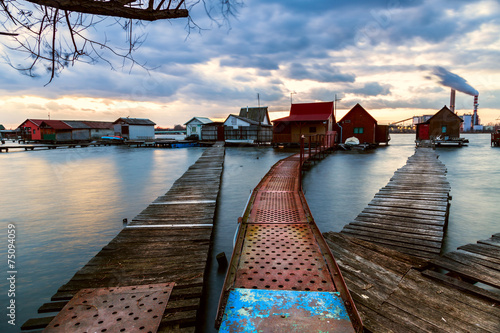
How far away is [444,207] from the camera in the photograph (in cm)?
755

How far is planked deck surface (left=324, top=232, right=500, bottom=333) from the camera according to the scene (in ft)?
10.7

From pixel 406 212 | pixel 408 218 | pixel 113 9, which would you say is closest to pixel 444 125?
pixel 406 212

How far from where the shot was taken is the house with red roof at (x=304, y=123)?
124 feet

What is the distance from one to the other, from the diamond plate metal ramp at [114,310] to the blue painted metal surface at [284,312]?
989 millimetres

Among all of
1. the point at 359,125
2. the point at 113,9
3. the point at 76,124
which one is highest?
the point at 76,124

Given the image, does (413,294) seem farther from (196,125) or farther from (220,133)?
(196,125)

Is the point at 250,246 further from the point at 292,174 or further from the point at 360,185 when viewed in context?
the point at 360,185

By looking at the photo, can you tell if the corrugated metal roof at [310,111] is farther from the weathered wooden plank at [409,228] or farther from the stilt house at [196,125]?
the weathered wooden plank at [409,228]

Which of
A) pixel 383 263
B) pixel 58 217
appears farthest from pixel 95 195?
pixel 383 263

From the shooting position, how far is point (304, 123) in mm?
38531

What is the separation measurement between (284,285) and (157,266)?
2.45 meters

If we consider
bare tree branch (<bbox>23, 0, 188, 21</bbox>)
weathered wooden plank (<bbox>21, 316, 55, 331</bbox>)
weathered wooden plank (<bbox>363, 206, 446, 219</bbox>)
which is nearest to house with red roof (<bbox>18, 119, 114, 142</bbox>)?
weathered wooden plank (<bbox>21, 316, 55, 331</bbox>)

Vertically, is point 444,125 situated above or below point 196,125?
below

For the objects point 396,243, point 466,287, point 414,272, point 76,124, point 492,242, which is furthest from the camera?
point 76,124
